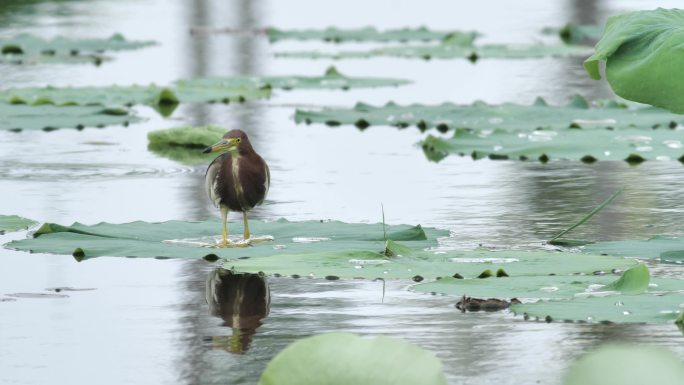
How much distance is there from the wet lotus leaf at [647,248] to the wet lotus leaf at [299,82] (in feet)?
23.2

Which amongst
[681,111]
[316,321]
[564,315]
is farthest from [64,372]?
[681,111]

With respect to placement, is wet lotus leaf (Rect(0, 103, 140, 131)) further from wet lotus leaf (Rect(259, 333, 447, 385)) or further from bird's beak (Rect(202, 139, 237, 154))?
wet lotus leaf (Rect(259, 333, 447, 385))

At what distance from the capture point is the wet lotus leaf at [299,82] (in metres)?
12.6

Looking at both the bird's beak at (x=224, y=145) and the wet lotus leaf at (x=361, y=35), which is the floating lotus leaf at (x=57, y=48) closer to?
the wet lotus leaf at (x=361, y=35)

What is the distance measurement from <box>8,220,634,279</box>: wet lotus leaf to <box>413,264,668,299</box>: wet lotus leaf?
0.13 m

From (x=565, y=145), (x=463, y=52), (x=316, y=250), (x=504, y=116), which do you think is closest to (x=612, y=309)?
(x=316, y=250)

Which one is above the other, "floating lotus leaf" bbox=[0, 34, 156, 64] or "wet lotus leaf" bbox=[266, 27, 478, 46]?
"wet lotus leaf" bbox=[266, 27, 478, 46]

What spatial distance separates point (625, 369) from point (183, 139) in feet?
24.2

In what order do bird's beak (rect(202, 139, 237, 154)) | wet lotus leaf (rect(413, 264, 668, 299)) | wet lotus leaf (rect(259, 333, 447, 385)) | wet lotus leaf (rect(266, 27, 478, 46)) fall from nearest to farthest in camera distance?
1. wet lotus leaf (rect(259, 333, 447, 385))
2. wet lotus leaf (rect(413, 264, 668, 299))
3. bird's beak (rect(202, 139, 237, 154))
4. wet lotus leaf (rect(266, 27, 478, 46))

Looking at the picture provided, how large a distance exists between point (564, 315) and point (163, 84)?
9330mm

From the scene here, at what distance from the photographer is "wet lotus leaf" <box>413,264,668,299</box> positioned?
15.3 feet

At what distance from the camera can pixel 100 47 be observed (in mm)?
16734

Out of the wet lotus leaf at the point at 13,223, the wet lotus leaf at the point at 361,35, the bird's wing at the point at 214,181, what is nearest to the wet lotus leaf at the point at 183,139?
the wet lotus leaf at the point at 13,223

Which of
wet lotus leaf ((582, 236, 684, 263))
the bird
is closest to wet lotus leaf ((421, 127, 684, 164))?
wet lotus leaf ((582, 236, 684, 263))
